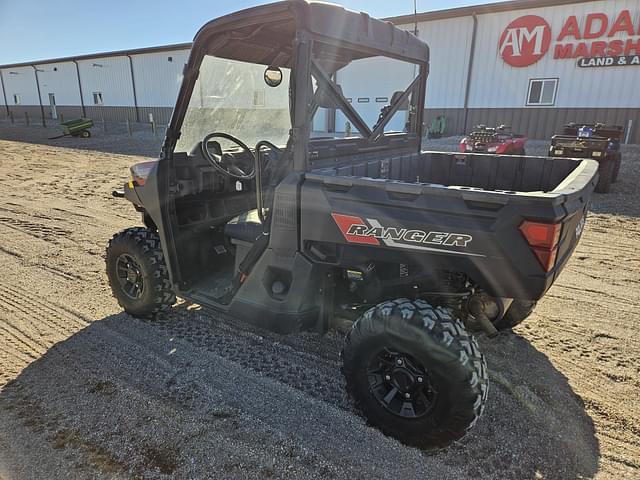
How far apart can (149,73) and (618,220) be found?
28.4m

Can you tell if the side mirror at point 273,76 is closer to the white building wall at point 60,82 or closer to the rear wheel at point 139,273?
the rear wheel at point 139,273

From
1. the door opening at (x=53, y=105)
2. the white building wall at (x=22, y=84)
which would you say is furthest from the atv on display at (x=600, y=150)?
the white building wall at (x=22, y=84)

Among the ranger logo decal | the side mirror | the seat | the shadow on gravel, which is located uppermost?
the side mirror

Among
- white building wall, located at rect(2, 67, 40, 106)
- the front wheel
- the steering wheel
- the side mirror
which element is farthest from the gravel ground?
white building wall, located at rect(2, 67, 40, 106)

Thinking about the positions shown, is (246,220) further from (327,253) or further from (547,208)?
(547,208)

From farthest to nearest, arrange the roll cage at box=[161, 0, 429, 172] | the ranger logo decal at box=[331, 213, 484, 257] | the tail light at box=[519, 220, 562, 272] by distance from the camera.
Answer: the roll cage at box=[161, 0, 429, 172], the ranger logo decal at box=[331, 213, 484, 257], the tail light at box=[519, 220, 562, 272]

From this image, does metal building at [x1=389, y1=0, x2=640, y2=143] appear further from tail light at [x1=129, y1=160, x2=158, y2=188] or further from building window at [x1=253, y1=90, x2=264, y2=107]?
tail light at [x1=129, y1=160, x2=158, y2=188]

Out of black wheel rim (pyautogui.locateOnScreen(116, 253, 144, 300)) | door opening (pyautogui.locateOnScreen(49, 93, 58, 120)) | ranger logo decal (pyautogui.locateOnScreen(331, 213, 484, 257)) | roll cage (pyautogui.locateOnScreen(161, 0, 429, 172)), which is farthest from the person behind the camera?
door opening (pyautogui.locateOnScreen(49, 93, 58, 120))

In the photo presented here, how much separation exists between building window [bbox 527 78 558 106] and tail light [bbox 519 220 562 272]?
655 inches

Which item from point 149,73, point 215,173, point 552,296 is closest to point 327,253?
point 215,173

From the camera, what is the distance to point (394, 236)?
83.2 inches

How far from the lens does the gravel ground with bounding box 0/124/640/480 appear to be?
83.3 inches

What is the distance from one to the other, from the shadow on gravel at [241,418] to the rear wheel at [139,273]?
28 cm

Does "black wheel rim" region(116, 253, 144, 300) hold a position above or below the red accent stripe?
below
